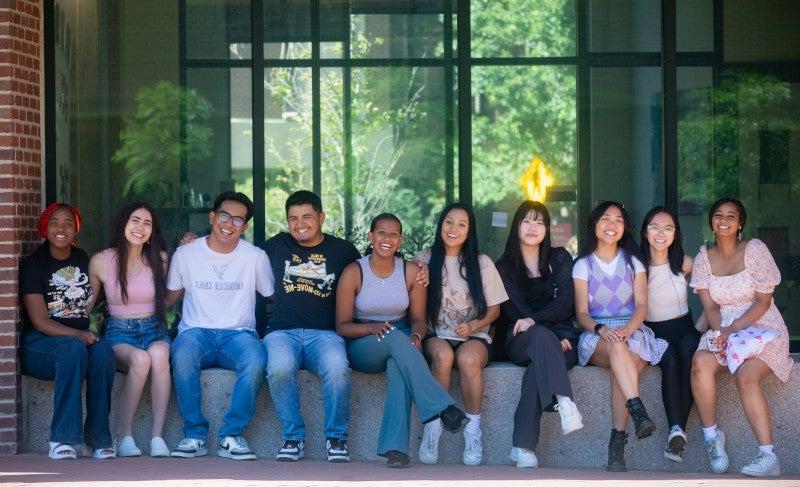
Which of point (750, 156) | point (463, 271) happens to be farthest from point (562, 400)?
point (750, 156)

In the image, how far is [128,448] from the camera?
305 inches

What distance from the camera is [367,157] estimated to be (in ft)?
30.6

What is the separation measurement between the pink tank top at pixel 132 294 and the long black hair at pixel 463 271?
1723 millimetres

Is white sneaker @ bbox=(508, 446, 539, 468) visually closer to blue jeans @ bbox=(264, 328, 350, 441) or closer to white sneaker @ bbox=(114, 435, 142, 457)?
blue jeans @ bbox=(264, 328, 350, 441)

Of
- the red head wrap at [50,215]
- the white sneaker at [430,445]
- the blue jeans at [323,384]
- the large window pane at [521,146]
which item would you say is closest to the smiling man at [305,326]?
the blue jeans at [323,384]

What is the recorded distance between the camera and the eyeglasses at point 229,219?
8.13m

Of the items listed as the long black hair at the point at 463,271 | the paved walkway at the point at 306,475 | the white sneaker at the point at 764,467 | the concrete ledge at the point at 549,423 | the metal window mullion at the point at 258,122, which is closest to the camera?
the paved walkway at the point at 306,475

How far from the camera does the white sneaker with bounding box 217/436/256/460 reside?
7.64 meters

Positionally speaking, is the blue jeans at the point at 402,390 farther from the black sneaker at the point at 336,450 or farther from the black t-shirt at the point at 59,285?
the black t-shirt at the point at 59,285

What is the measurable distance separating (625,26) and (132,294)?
390cm

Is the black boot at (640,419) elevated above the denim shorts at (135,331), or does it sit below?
below

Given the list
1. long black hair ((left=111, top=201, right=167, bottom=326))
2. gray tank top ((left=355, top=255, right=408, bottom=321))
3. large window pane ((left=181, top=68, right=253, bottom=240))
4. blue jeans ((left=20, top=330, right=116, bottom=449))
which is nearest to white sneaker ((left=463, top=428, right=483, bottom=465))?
gray tank top ((left=355, top=255, right=408, bottom=321))

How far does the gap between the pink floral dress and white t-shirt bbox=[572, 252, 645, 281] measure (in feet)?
1.15

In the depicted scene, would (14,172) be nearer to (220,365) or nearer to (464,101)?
(220,365)
